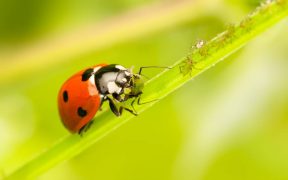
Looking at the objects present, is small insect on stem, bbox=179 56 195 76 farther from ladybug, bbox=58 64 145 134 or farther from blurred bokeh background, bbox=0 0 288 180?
blurred bokeh background, bbox=0 0 288 180

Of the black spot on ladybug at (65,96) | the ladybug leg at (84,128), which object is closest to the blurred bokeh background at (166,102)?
the black spot on ladybug at (65,96)

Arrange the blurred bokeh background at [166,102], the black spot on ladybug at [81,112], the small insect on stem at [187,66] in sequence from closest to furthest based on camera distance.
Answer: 1. the small insect on stem at [187,66]
2. the black spot on ladybug at [81,112]
3. the blurred bokeh background at [166,102]

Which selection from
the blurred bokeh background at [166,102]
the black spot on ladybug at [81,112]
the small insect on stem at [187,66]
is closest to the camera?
the small insect on stem at [187,66]

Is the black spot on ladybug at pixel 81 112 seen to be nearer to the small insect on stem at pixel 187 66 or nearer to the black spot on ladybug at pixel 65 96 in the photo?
the black spot on ladybug at pixel 65 96

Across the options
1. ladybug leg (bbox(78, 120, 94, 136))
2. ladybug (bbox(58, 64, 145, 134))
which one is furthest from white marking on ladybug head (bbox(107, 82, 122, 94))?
ladybug leg (bbox(78, 120, 94, 136))

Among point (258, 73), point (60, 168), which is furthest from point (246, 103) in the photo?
point (60, 168)

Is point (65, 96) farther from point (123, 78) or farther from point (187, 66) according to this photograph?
point (187, 66)

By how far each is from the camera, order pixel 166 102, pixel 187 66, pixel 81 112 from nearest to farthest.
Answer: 1. pixel 187 66
2. pixel 81 112
3. pixel 166 102

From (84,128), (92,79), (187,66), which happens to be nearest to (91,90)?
(92,79)
